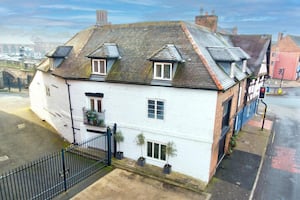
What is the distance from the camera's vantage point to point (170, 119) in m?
12.8

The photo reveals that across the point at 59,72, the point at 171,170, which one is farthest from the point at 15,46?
the point at 171,170

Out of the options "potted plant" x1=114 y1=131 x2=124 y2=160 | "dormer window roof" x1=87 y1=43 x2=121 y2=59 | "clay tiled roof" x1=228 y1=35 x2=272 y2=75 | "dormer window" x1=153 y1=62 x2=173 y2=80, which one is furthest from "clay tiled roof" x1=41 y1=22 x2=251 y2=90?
"clay tiled roof" x1=228 y1=35 x2=272 y2=75

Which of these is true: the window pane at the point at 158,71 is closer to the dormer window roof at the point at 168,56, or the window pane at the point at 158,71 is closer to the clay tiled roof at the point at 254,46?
the dormer window roof at the point at 168,56

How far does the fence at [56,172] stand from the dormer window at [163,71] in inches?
196

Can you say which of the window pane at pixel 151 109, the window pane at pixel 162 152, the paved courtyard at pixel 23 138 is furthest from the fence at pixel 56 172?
the window pane at pixel 162 152

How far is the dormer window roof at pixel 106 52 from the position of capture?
13859mm

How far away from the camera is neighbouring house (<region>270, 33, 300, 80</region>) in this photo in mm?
53562

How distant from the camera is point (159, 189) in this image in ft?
39.1

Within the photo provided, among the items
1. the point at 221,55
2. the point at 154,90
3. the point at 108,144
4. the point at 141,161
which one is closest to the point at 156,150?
the point at 141,161

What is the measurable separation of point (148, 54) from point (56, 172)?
939 centimetres

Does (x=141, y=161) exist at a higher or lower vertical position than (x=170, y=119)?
lower

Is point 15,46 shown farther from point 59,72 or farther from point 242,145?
point 242,145

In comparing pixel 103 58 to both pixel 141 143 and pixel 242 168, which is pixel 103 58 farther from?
pixel 242 168

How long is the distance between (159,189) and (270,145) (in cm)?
1191
